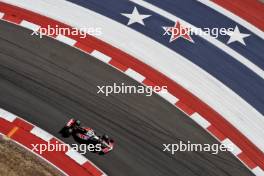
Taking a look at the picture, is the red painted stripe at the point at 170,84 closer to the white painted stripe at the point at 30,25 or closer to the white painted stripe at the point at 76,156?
the white painted stripe at the point at 30,25

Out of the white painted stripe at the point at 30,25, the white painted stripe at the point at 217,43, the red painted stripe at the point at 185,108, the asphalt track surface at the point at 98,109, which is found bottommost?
→ the asphalt track surface at the point at 98,109

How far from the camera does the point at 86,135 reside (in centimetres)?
2012

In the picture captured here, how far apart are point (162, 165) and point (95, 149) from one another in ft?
8.87

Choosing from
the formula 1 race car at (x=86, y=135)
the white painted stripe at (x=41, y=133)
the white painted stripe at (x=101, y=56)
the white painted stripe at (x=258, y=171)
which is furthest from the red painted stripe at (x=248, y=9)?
the white painted stripe at (x=41, y=133)

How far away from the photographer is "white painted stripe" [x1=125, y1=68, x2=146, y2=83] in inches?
894

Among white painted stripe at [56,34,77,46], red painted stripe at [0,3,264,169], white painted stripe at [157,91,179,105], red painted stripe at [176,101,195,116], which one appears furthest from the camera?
white painted stripe at [56,34,77,46]

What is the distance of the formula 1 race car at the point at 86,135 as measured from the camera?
20062mm

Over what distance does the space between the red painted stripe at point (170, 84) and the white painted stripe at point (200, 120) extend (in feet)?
0.51

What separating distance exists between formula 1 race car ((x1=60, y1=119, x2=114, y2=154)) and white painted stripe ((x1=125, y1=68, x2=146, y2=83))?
139 inches

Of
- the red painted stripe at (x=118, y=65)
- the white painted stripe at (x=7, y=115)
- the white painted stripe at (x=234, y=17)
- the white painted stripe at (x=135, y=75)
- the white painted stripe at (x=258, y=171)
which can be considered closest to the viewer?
the white painted stripe at (x=258, y=171)

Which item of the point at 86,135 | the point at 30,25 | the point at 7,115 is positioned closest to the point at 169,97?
the point at 86,135

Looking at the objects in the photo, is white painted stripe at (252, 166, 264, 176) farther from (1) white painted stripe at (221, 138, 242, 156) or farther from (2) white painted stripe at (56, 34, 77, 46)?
(2) white painted stripe at (56, 34, 77, 46)

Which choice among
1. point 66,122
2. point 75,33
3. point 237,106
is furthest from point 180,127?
point 75,33

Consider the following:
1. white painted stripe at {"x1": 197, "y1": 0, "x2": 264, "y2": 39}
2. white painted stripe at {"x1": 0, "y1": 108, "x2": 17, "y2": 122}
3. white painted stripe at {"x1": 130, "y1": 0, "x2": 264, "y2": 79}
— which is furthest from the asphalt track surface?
white painted stripe at {"x1": 197, "y1": 0, "x2": 264, "y2": 39}
